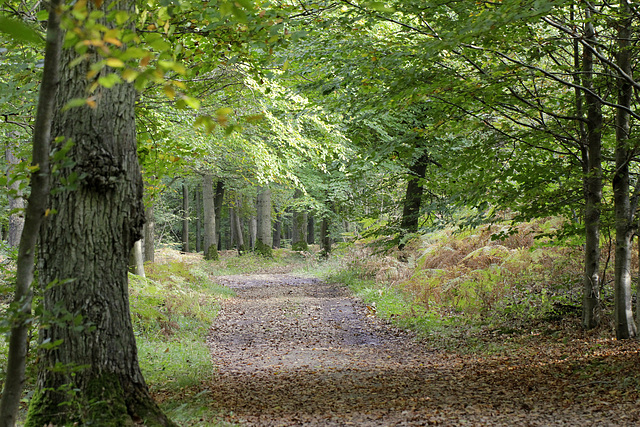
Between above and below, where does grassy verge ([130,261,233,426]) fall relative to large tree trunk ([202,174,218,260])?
below

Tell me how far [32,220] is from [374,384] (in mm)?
4556

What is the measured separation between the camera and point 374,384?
575 cm

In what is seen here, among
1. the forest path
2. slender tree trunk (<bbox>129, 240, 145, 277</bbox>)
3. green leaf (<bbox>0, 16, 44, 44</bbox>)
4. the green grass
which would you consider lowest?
the forest path

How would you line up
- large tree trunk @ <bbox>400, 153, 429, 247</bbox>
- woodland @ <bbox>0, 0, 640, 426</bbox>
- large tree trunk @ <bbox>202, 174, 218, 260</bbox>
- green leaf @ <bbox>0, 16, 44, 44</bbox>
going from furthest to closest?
large tree trunk @ <bbox>202, 174, 218, 260</bbox> < large tree trunk @ <bbox>400, 153, 429, 247</bbox> < woodland @ <bbox>0, 0, 640, 426</bbox> < green leaf @ <bbox>0, 16, 44, 44</bbox>

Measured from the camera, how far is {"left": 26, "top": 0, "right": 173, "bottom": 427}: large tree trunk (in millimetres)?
3445

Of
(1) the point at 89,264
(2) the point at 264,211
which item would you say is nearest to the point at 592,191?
(1) the point at 89,264

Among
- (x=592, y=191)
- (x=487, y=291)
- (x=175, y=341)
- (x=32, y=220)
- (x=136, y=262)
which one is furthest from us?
(x=136, y=262)

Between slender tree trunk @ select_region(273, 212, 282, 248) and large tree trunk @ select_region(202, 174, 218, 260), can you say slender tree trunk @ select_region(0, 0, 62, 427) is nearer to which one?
large tree trunk @ select_region(202, 174, 218, 260)

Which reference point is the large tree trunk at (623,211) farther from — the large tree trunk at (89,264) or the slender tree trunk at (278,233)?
the slender tree trunk at (278,233)

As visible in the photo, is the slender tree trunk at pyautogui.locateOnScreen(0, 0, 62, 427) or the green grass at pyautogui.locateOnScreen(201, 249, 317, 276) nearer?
the slender tree trunk at pyautogui.locateOnScreen(0, 0, 62, 427)

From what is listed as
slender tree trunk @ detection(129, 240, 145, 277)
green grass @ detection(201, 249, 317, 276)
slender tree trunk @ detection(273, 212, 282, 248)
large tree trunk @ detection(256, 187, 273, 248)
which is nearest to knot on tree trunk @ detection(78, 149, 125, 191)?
slender tree trunk @ detection(129, 240, 145, 277)

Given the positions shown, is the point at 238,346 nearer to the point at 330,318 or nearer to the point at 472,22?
the point at 330,318

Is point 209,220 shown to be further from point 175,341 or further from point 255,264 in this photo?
point 175,341

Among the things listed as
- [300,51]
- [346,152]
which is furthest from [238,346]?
[346,152]
